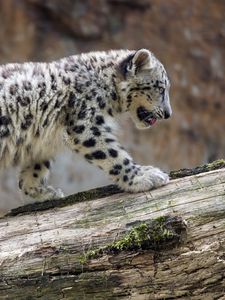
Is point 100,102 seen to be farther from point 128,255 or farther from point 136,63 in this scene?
point 128,255

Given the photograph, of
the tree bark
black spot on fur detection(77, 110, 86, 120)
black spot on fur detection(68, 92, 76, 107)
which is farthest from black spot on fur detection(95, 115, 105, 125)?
the tree bark

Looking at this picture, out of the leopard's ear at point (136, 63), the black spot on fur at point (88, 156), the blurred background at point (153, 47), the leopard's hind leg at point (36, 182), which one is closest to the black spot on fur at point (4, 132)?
the leopard's hind leg at point (36, 182)

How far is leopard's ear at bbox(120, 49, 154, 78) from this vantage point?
6992mm

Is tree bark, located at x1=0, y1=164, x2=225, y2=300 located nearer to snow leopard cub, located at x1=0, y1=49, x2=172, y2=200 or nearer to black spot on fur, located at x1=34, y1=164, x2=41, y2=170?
snow leopard cub, located at x1=0, y1=49, x2=172, y2=200

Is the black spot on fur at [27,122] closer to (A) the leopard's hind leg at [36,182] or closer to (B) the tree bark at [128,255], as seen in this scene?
(A) the leopard's hind leg at [36,182]

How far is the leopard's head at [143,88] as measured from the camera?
7.01 m

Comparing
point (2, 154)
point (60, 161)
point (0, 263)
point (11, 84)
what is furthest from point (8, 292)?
point (60, 161)

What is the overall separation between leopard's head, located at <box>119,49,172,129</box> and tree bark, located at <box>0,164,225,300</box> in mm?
1266

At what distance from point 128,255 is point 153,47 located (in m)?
8.25

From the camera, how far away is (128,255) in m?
5.68

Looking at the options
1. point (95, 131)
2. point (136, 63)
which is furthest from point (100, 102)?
point (136, 63)

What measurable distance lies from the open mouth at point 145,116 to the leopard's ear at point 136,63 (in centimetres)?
34

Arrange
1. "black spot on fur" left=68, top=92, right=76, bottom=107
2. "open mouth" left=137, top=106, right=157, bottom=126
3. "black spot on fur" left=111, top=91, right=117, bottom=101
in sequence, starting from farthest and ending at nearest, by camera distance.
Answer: "open mouth" left=137, top=106, right=157, bottom=126 < "black spot on fur" left=111, top=91, right=117, bottom=101 < "black spot on fur" left=68, top=92, right=76, bottom=107

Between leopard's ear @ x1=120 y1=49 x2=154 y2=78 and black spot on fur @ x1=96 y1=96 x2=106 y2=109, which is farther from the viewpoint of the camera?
leopard's ear @ x1=120 y1=49 x2=154 y2=78
